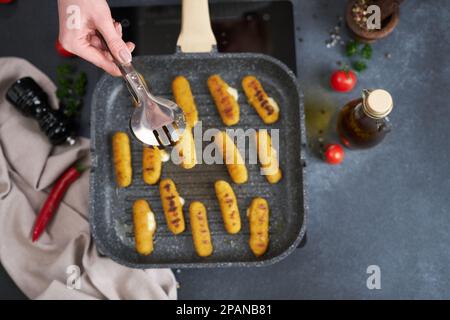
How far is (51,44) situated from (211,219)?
965 mm

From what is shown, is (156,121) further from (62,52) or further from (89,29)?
(62,52)

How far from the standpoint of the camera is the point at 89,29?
152 cm

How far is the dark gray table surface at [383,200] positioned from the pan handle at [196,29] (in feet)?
1.40

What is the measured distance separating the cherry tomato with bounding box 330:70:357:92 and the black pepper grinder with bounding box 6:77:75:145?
1040 mm

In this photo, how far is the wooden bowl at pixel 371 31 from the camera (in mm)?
1793

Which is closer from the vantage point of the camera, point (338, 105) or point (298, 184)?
point (298, 184)

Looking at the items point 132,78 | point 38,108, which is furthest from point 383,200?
point 38,108

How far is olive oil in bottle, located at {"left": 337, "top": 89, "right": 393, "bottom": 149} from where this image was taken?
154cm

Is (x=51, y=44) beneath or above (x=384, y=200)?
above

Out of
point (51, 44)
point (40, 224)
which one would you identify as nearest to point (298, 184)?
point (40, 224)

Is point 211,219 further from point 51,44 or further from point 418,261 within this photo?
point 51,44

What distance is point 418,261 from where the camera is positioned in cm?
186

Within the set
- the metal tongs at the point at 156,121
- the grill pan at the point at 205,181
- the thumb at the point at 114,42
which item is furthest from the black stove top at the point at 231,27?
the thumb at the point at 114,42
